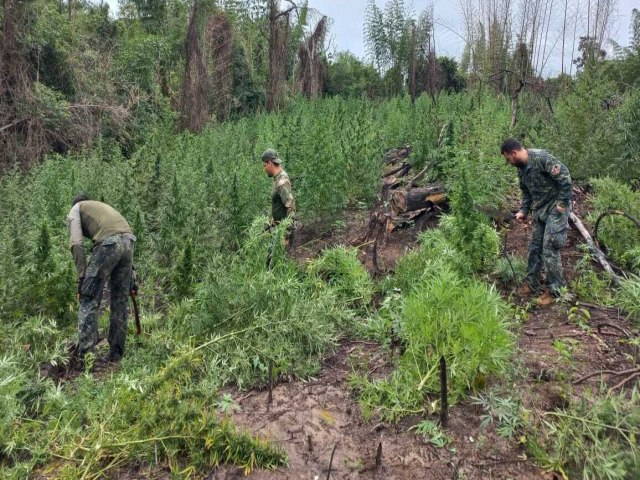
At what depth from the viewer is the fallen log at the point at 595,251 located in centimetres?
539

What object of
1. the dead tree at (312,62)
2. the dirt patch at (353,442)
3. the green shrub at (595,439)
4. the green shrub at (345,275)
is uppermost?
the dead tree at (312,62)

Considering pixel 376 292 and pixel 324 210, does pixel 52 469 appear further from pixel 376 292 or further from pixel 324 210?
pixel 324 210

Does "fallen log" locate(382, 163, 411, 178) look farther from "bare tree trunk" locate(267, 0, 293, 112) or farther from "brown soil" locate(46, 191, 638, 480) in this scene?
"bare tree trunk" locate(267, 0, 293, 112)

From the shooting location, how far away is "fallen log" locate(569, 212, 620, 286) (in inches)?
212

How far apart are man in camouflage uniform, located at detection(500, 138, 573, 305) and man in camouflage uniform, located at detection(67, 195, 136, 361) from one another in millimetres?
4147

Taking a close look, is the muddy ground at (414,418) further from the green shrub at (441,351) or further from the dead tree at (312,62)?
the dead tree at (312,62)

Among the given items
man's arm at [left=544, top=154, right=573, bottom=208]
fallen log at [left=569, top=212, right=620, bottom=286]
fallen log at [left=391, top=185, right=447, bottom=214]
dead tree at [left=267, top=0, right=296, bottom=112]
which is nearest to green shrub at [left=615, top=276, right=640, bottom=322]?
fallen log at [left=569, top=212, right=620, bottom=286]

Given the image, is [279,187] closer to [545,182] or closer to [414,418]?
[545,182]

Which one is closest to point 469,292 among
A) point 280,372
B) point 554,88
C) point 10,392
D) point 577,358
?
Answer: point 577,358

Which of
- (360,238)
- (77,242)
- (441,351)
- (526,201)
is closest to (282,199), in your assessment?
(360,238)

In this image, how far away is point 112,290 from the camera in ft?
17.6

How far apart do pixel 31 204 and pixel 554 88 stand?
16.3 metres

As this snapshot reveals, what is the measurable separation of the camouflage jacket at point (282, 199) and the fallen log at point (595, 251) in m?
3.58

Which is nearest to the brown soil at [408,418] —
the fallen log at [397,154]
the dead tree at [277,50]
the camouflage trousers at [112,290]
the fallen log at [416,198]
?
the camouflage trousers at [112,290]
